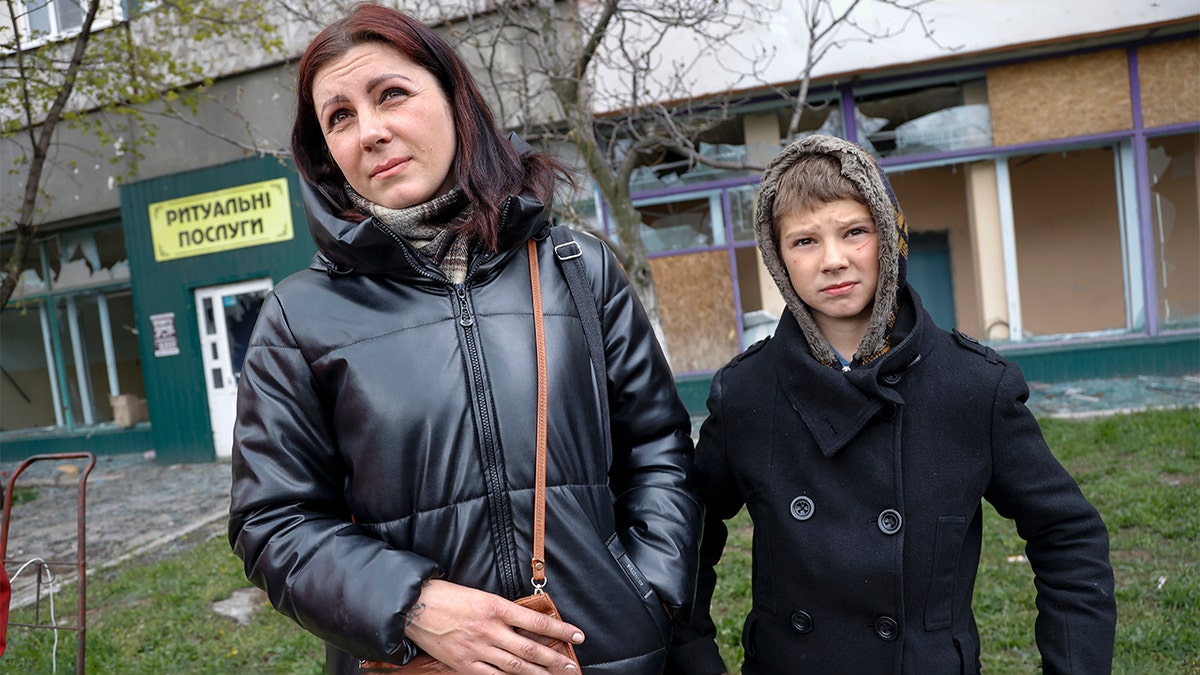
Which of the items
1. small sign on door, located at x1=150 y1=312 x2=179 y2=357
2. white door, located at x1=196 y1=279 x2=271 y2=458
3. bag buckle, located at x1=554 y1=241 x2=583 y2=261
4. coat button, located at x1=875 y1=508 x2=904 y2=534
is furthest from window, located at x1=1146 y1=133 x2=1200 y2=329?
small sign on door, located at x1=150 y1=312 x2=179 y2=357

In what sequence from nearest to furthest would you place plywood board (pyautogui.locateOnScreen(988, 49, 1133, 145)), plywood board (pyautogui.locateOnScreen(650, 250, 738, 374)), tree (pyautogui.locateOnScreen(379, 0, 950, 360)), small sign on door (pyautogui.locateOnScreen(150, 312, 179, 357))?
tree (pyautogui.locateOnScreen(379, 0, 950, 360))
plywood board (pyautogui.locateOnScreen(988, 49, 1133, 145))
plywood board (pyautogui.locateOnScreen(650, 250, 738, 374))
small sign on door (pyautogui.locateOnScreen(150, 312, 179, 357))

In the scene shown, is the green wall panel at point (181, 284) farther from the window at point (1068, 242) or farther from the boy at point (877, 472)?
the boy at point (877, 472)

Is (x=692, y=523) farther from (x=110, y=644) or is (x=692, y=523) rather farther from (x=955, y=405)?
(x=110, y=644)

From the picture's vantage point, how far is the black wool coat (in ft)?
5.92

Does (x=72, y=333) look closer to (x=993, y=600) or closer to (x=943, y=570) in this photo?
(x=993, y=600)

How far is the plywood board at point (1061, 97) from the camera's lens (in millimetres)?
9203

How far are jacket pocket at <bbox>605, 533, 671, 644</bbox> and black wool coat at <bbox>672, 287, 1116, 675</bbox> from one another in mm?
421

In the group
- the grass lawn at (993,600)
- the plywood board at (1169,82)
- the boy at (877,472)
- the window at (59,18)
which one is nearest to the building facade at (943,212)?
the plywood board at (1169,82)

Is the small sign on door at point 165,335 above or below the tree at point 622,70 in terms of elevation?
below

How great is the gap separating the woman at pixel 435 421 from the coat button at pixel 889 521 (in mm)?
403

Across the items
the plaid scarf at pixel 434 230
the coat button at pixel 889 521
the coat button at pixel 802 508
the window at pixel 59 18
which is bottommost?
the coat button at pixel 889 521

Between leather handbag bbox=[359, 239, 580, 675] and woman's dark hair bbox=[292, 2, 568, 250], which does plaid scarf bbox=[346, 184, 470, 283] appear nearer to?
woman's dark hair bbox=[292, 2, 568, 250]

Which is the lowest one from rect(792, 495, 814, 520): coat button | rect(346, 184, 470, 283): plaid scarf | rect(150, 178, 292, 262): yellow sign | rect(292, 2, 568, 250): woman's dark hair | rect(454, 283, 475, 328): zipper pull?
rect(792, 495, 814, 520): coat button

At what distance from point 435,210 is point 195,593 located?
15.9 feet
